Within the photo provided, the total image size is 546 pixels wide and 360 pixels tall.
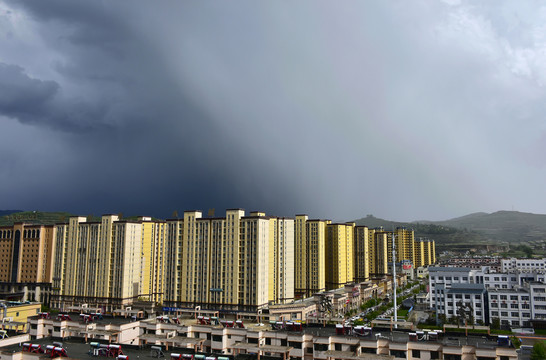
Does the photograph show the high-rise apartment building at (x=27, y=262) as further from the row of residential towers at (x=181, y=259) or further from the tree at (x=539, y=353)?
the tree at (x=539, y=353)

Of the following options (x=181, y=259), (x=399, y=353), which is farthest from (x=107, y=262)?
(x=399, y=353)

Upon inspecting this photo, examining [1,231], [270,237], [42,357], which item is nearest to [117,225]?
[270,237]

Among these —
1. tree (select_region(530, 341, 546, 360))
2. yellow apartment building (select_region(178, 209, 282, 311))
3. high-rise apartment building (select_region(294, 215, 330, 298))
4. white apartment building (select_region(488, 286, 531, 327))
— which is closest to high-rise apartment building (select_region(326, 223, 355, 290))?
high-rise apartment building (select_region(294, 215, 330, 298))

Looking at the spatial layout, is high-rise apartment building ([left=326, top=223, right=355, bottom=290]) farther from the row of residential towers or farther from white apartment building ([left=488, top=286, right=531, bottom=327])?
white apartment building ([left=488, top=286, right=531, bottom=327])

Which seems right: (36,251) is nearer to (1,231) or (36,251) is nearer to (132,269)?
(1,231)

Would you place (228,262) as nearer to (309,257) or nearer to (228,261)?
(228,261)

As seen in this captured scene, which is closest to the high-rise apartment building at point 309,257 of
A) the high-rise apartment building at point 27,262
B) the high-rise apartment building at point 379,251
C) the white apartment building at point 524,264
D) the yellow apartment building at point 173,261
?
the yellow apartment building at point 173,261
